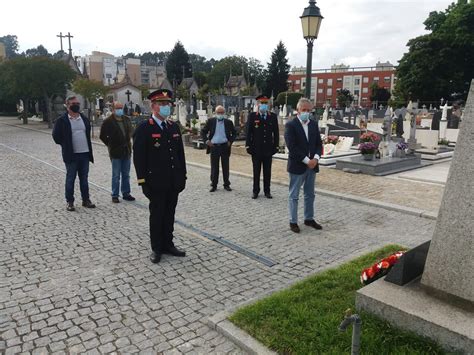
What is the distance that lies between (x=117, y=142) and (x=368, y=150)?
24.0ft

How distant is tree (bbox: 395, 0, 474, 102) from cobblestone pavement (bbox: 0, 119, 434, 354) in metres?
45.0

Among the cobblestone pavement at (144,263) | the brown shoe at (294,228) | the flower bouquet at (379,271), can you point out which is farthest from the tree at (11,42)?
the flower bouquet at (379,271)

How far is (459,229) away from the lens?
3213 mm

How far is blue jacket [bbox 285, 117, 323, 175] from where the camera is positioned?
6.11 metres

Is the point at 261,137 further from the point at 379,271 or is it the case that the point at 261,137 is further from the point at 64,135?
the point at 379,271

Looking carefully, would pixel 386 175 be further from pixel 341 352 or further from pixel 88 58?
pixel 88 58

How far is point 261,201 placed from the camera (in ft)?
27.3

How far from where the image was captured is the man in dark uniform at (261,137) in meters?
8.44

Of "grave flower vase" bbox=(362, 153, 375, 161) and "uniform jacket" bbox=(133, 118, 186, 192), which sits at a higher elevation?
"uniform jacket" bbox=(133, 118, 186, 192)

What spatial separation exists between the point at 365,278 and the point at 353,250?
Result: 1.56 m

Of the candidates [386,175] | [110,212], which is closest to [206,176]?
[110,212]

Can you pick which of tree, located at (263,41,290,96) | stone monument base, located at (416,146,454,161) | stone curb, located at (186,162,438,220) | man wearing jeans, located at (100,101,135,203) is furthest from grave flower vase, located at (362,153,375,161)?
tree, located at (263,41,290,96)

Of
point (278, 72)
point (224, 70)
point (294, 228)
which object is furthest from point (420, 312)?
point (224, 70)

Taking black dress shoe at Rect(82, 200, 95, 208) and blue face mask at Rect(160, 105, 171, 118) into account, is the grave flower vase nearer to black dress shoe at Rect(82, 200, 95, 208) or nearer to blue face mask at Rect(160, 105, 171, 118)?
black dress shoe at Rect(82, 200, 95, 208)
